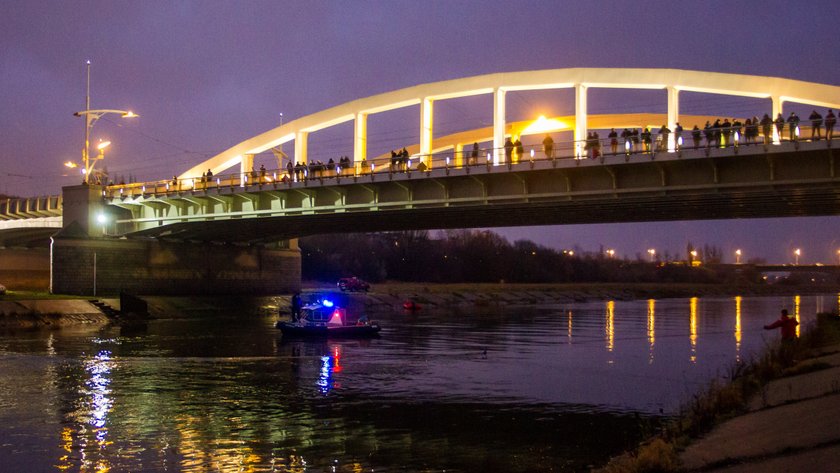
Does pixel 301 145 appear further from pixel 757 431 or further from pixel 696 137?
pixel 757 431

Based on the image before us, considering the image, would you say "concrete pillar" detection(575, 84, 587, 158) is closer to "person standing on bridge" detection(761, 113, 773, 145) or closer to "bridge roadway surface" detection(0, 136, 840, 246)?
"bridge roadway surface" detection(0, 136, 840, 246)

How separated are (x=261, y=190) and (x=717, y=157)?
29.0 meters

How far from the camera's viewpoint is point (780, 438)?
42.0 ft

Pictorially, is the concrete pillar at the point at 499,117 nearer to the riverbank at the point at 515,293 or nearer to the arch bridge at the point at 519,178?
the arch bridge at the point at 519,178

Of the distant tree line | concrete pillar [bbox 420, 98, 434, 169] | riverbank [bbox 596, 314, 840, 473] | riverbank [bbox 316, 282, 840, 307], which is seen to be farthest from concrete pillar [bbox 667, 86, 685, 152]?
the distant tree line

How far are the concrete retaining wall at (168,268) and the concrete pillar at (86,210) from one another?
165cm

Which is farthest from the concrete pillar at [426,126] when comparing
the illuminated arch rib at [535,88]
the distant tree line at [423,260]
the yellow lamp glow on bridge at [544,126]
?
the distant tree line at [423,260]

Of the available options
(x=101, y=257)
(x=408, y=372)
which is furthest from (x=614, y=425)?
(x=101, y=257)

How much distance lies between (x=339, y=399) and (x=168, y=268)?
158 ft

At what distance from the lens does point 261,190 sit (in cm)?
5544

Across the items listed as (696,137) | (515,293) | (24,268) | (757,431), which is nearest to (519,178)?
(696,137)

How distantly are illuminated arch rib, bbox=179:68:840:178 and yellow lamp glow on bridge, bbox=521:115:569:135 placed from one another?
20.2ft

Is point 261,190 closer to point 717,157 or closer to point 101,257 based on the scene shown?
point 101,257

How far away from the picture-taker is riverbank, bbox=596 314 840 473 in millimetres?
11688
